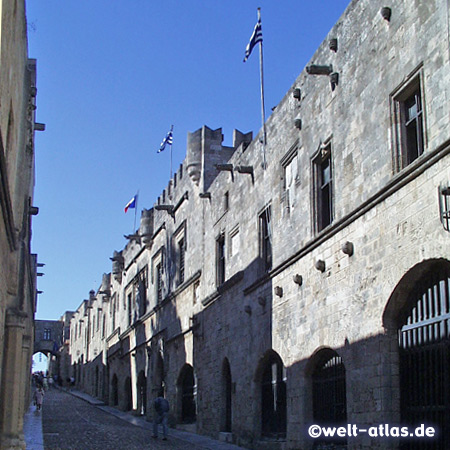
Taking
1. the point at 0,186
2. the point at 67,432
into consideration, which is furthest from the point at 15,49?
the point at 67,432

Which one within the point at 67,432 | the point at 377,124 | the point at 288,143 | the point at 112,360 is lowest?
the point at 67,432

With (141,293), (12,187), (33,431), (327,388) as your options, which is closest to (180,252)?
(141,293)

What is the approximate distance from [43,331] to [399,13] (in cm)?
7224

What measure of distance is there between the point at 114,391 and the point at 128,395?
337cm

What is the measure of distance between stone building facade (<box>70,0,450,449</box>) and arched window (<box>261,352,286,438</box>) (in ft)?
0.13

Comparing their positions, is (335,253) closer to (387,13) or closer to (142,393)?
(387,13)

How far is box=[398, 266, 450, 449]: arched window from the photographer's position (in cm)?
918

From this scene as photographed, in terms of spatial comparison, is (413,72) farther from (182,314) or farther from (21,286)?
(182,314)

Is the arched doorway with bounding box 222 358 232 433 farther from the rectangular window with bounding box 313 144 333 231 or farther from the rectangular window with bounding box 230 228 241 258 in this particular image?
the rectangular window with bounding box 313 144 333 231

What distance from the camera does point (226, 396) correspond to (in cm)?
1831

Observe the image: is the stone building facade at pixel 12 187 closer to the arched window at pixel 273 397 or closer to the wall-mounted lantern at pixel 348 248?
the arched window at pixel 273 397

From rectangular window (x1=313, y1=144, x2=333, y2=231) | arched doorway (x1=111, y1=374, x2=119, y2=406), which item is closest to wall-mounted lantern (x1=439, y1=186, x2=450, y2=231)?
rectangular window (x1=313, y1=144, x2=333, y2=231)

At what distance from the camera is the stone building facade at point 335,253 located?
9.54 meters

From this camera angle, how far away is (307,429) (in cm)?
1285
